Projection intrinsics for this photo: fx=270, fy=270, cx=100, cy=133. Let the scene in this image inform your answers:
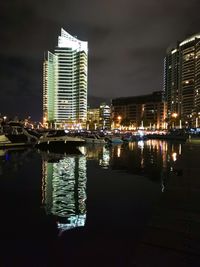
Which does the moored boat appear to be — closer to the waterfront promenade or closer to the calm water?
the calm water

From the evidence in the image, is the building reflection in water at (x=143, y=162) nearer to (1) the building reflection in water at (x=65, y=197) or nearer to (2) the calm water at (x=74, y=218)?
(2) the calm water at (x=74, y=218)

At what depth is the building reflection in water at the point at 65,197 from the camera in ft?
31.2

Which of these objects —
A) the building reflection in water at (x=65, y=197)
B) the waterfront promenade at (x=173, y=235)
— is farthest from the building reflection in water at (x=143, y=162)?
the building reflection in water at (x=65, y=197)

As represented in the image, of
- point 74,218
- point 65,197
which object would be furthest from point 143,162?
point 74,218

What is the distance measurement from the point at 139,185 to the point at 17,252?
919cm

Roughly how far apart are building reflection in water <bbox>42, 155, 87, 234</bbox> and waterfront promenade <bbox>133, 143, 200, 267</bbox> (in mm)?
2774

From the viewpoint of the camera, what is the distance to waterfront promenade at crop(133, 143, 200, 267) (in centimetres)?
586

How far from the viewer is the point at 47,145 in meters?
40.5

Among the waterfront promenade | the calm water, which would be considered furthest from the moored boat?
the waterfront promenade

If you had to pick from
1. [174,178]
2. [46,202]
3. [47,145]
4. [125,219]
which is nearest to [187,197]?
[125,219]

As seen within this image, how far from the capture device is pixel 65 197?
1245 cm

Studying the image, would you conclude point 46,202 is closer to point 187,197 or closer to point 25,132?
point 187,197

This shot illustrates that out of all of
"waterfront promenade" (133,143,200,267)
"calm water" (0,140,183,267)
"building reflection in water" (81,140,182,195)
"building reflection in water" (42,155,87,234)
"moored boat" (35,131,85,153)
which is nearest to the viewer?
"waterfront promenade" (133,143,200,267)

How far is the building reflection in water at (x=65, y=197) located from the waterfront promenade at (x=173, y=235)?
2.77 meters
